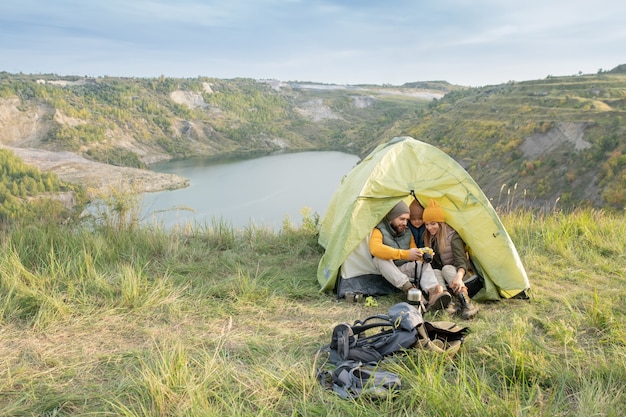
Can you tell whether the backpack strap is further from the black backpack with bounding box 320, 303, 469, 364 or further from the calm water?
the calm water

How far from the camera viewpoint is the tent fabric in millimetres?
3750

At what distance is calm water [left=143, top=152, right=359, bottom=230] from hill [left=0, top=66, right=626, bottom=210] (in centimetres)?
406

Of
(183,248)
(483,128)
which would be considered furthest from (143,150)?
(183,248)

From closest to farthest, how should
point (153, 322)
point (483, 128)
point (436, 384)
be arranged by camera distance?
point (436, 384), point (153, 322), point (483, 128)

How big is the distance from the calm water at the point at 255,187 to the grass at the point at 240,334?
466 inches

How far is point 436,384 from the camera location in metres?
2.12

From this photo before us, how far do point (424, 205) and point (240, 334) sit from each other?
2160mm

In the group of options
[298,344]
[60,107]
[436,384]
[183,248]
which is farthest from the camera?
[60,107]

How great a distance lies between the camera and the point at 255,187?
35.6 m

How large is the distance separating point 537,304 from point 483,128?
41.2m

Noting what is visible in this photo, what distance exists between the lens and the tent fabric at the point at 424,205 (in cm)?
375

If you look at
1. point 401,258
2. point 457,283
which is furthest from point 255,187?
point 457,283

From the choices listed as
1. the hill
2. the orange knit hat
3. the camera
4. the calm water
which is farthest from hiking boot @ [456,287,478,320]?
the calm water

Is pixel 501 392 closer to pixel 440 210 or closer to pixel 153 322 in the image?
pixel 440 210
